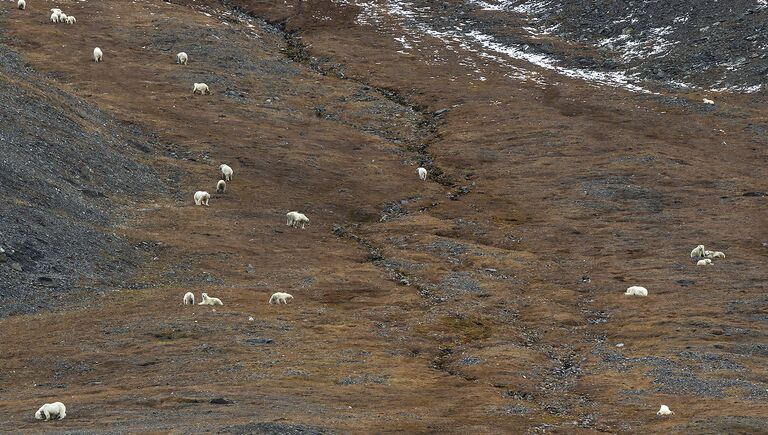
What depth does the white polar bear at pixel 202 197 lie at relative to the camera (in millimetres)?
66062

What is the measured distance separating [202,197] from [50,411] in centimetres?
3578

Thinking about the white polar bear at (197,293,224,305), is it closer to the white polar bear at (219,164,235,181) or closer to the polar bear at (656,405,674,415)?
the polar bear at (656,405,674,415)

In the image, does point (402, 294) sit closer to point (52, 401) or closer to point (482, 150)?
point (52, 401)

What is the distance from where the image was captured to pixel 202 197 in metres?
66.1

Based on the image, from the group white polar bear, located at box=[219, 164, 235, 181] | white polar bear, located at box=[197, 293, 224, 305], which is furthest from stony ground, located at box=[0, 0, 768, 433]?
white polar bear, located at box=[219, 164, 235, 181]

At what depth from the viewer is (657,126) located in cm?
8869

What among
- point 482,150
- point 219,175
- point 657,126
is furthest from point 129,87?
point 657,126

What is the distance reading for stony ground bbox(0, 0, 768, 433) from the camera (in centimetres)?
3625

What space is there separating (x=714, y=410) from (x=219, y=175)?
146 feet

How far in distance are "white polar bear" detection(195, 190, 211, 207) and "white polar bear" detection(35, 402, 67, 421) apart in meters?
35.4

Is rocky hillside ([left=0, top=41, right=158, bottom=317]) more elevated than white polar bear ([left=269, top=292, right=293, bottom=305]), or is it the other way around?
rocky hillside ([left=0, top=41, right=158, bottom=317])

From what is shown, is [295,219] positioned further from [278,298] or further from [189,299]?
[189,299]

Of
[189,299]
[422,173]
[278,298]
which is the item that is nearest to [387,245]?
[278,298]

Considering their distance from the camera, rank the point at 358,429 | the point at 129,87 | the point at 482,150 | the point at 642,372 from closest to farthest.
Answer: the point at 358,429
the point at 642,372
the point at 482,150
the point at 129,87
